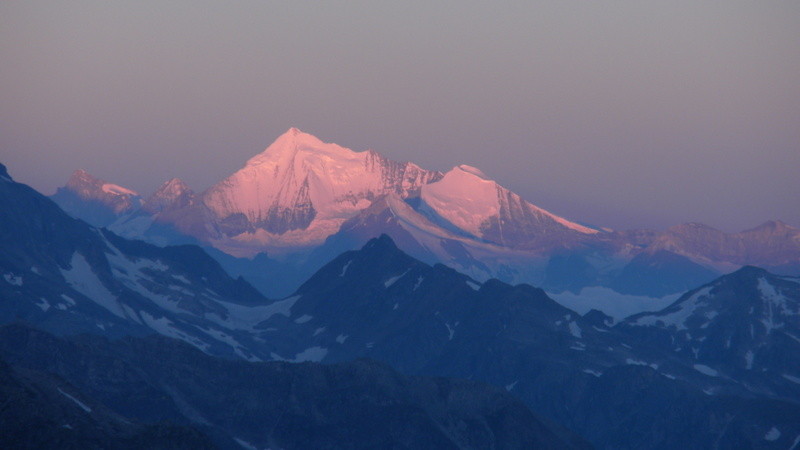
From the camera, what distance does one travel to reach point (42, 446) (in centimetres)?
19988

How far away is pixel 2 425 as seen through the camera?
655 ft

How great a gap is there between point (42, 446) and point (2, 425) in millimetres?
4861
